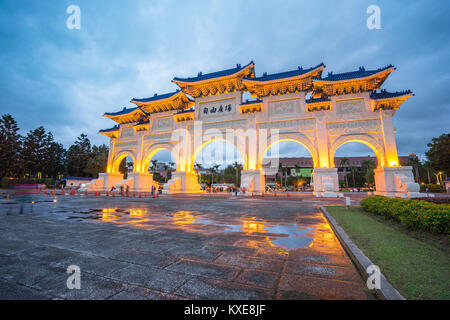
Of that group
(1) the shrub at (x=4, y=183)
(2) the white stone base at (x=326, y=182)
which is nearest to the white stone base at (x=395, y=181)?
(2) the white stone base at (x=326, y=182)

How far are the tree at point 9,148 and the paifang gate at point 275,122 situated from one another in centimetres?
2729

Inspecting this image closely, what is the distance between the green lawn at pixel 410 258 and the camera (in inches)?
74.6

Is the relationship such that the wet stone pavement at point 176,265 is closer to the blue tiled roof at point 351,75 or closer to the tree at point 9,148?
the blue tiled roof at point 351,75

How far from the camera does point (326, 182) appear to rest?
17.2 m

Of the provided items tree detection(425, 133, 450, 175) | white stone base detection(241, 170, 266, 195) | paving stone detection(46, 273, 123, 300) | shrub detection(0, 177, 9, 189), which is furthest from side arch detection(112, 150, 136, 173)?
tree detection(425, 133, 450, 175)

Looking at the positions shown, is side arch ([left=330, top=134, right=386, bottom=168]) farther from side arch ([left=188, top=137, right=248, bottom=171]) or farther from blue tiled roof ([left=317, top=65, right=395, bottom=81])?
side arch ([left=188, top=137, right=248, bottom=171])

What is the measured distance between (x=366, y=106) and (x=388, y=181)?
6.84m

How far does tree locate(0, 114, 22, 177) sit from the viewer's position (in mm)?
34625

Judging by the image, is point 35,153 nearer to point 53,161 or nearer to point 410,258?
point 53,161

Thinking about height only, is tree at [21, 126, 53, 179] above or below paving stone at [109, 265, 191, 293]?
above

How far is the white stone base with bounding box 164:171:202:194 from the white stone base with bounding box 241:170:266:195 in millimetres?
7218

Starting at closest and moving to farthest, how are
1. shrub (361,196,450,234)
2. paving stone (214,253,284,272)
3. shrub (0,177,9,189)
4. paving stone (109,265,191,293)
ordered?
paving stone (109,265,191,293), paving stone (214,253,284,272), shrub (361,196,450,234), shrub (0,177,9,189)

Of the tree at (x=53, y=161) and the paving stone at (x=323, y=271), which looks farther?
the tree at (x=53, y=161)

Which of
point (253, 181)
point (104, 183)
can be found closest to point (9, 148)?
point (104, 183)
